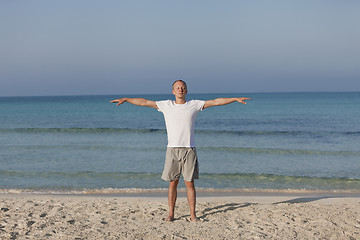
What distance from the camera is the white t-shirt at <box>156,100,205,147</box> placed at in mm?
5742

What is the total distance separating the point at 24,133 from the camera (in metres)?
23.3

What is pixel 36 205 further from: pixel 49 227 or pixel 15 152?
pixel 15 152

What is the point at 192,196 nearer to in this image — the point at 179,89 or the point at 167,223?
the point at 167,223

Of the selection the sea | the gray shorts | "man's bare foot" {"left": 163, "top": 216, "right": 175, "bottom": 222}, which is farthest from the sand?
the sea

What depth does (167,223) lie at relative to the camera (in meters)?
6.15

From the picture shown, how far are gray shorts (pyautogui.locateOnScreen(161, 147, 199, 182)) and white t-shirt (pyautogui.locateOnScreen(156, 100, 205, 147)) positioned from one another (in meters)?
0.10

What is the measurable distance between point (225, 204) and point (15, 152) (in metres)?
10.9

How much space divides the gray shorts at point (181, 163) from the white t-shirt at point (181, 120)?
0.10 m

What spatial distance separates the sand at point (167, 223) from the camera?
563cm

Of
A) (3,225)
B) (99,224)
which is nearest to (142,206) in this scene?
(99,224)

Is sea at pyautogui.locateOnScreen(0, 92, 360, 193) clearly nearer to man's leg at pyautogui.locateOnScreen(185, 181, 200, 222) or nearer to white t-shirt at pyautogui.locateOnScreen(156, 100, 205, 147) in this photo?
man's leg at pyautogui.locateOnScreen(185, 181, 200, 222)

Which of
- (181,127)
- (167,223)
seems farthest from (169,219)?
(181,127)

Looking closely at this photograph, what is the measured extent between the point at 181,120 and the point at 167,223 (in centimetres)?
164

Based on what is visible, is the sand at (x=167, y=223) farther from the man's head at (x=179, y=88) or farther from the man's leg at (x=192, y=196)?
the man's head at (x=179, y=88)
